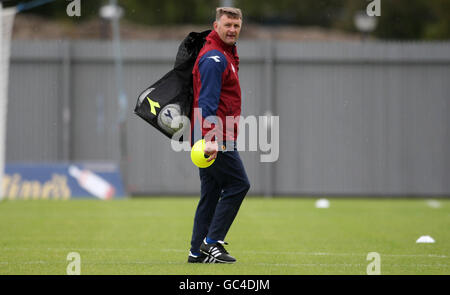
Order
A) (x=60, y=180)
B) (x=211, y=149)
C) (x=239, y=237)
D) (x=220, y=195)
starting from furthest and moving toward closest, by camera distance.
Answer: (x=60, y=180) → (x=239, y=237) → (x=220, y=195) → (x=211, y=149)

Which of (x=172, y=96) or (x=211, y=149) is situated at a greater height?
(x=172, y=96)

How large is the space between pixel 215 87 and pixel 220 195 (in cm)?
115

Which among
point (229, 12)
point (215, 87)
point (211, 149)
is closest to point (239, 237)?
point (211, 149)

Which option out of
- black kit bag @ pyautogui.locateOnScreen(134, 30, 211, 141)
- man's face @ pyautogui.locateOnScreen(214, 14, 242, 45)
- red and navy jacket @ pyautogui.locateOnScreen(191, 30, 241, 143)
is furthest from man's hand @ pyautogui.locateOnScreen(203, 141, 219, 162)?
man's face @ pyautogui.locateOnScreen(214, 14, 242, 45)

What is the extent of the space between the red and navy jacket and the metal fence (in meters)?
11.6

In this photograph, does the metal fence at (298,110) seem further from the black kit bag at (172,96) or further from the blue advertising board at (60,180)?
the black kit bag at (172,96)

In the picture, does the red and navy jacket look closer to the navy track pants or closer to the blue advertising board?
the navy track pants

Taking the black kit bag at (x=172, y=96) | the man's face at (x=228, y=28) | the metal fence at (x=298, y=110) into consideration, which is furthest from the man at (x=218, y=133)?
the metal fence at (x=298, y=110)

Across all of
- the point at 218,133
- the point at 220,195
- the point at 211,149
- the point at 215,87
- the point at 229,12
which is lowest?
the point at 220,195

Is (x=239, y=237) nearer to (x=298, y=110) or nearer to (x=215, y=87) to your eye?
(x=215, y=87)

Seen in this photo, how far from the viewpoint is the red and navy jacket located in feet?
25.3

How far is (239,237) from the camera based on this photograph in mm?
10898
